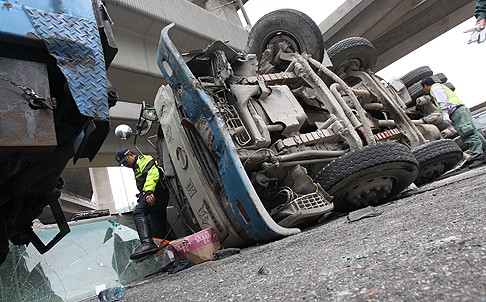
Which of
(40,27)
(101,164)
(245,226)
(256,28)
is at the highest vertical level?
(101,164)

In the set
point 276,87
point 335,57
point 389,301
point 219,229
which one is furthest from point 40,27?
point 335,57

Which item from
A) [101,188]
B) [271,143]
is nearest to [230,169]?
[271,143]

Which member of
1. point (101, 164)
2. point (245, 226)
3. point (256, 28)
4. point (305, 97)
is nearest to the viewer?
point (245, 226)

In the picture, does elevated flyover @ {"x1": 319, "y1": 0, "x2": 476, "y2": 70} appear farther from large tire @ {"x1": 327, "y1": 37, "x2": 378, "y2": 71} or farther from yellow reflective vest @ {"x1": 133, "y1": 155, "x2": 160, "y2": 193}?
yellow reflective vest @ {"x1": 133, "y1": 155, "x2": 160, "y2": 193}

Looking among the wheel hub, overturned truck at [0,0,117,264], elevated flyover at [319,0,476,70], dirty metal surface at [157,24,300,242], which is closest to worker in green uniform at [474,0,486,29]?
the wheel hub

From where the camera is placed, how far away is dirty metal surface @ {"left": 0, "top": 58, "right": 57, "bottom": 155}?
107 centimetres

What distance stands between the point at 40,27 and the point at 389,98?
3.89m

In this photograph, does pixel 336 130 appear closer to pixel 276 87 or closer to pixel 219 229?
pixel 276 87

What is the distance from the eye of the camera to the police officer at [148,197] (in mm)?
3553

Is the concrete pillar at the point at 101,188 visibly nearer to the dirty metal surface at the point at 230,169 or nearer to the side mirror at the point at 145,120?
the side mirror at the point at 145,120

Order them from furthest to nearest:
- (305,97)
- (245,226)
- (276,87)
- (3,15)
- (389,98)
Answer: (389,98)
(305,97)
(276,87)
(245,226)
(3,15)

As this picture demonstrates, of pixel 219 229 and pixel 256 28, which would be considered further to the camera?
pixel 256 28

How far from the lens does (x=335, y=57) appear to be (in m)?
4.42

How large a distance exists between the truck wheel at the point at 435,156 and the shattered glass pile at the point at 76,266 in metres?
2.85
